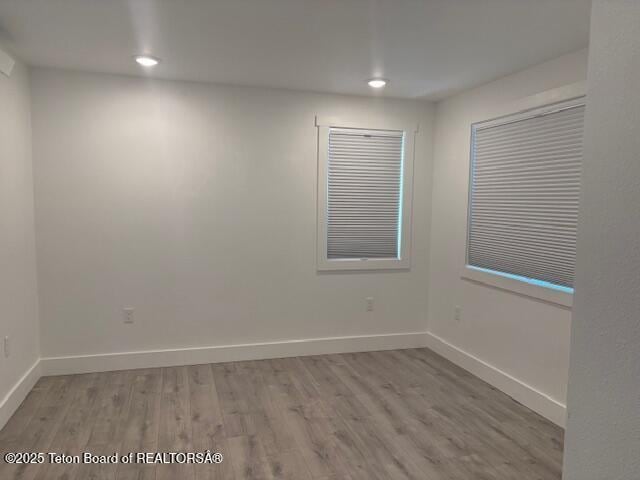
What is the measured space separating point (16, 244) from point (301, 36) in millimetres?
2352

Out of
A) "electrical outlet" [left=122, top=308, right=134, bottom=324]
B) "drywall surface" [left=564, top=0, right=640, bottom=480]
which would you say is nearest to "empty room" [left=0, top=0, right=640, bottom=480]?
"electrical outlet" [left=122, top=308, right=134, bottom=324]

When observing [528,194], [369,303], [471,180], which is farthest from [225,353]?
[528,194]

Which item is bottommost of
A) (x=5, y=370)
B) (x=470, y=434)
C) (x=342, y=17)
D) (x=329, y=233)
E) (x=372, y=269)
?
(x=470, y=434)

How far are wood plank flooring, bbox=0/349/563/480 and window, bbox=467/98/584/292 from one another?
1022mm

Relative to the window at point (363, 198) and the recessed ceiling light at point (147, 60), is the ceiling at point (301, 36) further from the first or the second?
the window at point (363, 198)

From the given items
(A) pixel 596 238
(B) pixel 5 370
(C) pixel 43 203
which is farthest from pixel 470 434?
(C) pixel 43 203

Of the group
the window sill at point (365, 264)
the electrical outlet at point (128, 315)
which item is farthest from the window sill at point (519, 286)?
the electrical outlet at point (128, 315)

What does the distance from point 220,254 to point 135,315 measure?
0.85 m

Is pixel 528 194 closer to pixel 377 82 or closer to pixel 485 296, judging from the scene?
pixel 485 296

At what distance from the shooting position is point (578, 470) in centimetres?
87

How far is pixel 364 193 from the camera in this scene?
4301 millimetres

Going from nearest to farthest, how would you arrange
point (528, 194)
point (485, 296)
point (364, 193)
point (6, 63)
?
1. point (6, 63)
2. point (528, 194)
3. point (485, 296)
4. point (364, 193)

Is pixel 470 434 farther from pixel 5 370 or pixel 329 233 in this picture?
pixel 5 370

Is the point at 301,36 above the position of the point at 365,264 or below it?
above
